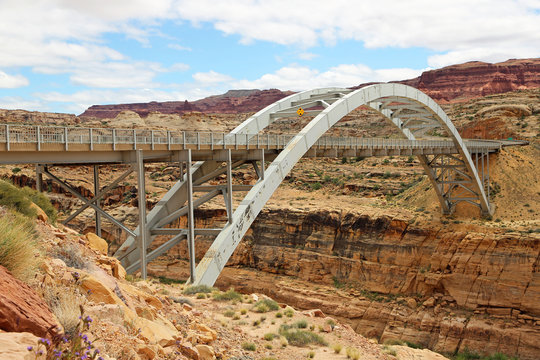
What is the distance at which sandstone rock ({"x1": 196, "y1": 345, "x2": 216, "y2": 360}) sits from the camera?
7.36 m

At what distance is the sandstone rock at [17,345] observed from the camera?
3.83m

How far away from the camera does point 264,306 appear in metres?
13.0

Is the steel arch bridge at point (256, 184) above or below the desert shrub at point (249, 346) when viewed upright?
above

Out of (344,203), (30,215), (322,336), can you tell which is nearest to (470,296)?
(344,203)

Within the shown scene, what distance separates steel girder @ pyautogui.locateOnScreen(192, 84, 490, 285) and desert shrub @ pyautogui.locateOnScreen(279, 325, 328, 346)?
241 inches

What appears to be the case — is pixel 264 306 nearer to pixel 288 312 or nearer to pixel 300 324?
pixel 288 312

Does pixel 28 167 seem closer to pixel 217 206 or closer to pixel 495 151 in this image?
pixel 217 206

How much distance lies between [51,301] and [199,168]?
51.8ft

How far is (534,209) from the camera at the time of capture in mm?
38438

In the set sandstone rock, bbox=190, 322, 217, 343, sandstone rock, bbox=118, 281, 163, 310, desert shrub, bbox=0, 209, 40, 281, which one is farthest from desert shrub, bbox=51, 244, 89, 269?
sandstone rock, bbox=190, 322, 217, 343

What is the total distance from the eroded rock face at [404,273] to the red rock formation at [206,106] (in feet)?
377

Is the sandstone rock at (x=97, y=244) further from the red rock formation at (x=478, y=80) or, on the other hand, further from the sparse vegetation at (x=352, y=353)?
the red rock formation at (x=478, y=80)

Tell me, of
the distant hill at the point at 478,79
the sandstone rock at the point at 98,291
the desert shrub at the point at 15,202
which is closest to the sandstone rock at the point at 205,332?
the sandstone rock at the point at 98,291

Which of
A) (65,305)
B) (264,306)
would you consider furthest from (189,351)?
(264,306)
